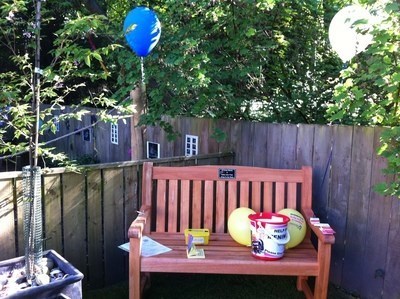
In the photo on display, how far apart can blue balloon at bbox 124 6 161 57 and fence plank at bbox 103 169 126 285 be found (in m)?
0.99

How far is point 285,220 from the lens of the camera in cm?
231

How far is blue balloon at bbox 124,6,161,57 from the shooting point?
2926mm

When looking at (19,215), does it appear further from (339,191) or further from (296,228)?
(339,191)

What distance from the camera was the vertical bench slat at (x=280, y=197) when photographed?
276 centimetres

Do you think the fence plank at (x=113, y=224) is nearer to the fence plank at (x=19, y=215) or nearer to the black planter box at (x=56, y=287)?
the fence plank at (x=19, y=215)

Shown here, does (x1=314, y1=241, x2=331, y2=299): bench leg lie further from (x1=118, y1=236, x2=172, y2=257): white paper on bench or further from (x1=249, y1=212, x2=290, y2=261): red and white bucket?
(x1=118, y1=236, x2=172, y2=257): white paper on bench

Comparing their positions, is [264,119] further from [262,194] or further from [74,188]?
[74,188]

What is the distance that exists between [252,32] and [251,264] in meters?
1.77

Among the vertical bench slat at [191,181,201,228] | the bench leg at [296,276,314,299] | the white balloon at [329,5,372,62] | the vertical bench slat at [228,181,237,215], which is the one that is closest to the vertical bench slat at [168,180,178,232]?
the vertical bench slat at [191,181,201,228]

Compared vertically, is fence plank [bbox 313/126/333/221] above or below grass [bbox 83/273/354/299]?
above

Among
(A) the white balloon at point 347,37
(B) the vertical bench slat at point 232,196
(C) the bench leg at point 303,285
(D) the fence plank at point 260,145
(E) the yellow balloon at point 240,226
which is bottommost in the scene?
(C) the bench leg at point 303,285

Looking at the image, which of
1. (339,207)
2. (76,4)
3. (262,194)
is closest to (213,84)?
(262,194)

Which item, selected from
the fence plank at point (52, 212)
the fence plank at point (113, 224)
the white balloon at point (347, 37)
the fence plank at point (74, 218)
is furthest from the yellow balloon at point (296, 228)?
the fence plank at point (52, 212)

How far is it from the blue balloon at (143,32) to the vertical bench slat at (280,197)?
1.47 meters
